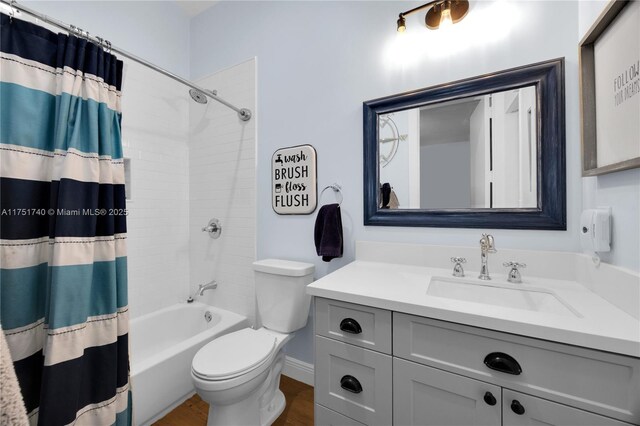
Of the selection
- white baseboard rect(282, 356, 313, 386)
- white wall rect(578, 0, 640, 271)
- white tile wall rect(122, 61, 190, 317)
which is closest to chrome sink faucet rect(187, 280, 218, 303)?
white tile wall rect(122, 61, 190, 317)

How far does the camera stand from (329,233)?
1532 mm

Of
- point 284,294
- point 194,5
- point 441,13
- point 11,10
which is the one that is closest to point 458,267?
point 284,294

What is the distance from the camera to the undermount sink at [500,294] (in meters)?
1.00

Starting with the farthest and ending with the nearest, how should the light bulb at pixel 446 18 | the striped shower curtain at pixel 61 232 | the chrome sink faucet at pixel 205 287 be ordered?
the chrome sink faucet at pixel 205 287, the light bulb at pixel 446 18, the striped shower curtain at pixel 61 232

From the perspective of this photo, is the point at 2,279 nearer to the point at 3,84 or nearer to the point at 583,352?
the point at 3,84

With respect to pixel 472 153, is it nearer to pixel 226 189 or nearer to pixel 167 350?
pixel 226 189

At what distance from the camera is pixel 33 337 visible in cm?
92

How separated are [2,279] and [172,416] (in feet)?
3.80

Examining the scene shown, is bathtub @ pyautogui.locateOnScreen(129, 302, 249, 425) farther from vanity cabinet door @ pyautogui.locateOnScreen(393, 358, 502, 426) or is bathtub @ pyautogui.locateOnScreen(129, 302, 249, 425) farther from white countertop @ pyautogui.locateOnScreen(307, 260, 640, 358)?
vanity cabinet door @ pyautogui.locateOnScreen(393, 358, 502, 426)

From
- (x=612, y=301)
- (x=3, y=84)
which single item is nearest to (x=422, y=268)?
(x=612, y=301)

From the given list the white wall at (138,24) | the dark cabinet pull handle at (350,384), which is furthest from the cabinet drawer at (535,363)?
the white wall at (138,24)

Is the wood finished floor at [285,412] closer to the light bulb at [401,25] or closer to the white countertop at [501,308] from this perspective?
the white countertop at [501,308]

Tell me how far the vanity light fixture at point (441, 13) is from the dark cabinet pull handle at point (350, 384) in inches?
64.3

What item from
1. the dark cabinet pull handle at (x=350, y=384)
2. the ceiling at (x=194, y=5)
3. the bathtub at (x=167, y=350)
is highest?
the ceiling at (x=194, y=5)
